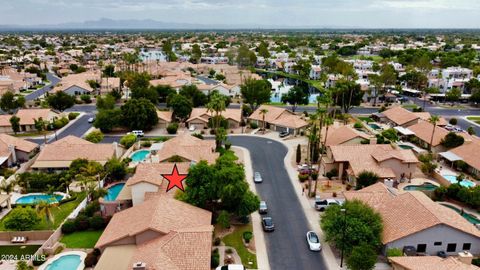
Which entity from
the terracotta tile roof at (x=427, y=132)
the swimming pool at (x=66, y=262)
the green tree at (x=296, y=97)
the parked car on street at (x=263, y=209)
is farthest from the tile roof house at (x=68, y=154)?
the terracotta tile roof at (x=427, y=132)

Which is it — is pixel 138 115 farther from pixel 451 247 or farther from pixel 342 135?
pixel 451 247

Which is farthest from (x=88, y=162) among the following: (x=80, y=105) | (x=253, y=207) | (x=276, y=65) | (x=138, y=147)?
(x=276, y=65)

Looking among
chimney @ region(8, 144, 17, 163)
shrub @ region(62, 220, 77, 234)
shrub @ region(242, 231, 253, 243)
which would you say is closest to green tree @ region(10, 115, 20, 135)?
chimney @ region(8, 144, 17, 163)

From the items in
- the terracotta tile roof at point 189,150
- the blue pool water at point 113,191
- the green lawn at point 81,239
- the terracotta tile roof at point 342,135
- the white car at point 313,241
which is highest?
the terracotta tile roof at point 342,135

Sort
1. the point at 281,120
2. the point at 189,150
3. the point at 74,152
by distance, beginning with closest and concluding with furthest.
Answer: the point at 189,150 → the point at 74,152 → the point at 281,120

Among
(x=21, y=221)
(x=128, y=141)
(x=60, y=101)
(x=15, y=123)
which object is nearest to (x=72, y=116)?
(x=60, y=101)

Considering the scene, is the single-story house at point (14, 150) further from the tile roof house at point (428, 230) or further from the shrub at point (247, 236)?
the tile roof house at point (428, 230)

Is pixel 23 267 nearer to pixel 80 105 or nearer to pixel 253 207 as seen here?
pixel 253 207
